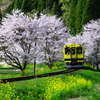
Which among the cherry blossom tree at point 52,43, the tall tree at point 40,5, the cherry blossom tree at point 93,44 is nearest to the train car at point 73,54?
the cherry blossom tree at point 52,43

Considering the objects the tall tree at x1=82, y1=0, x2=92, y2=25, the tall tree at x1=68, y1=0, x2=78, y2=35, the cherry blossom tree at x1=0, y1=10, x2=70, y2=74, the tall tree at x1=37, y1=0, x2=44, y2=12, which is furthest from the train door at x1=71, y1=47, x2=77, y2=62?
the tall tree at x1=37, y1=0, x2=44, y2=12

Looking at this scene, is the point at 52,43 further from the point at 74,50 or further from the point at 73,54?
the point at 74,50

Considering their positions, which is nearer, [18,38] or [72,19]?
[18,38]

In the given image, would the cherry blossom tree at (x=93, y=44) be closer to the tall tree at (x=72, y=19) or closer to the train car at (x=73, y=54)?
the train car at (x=73, y=54)

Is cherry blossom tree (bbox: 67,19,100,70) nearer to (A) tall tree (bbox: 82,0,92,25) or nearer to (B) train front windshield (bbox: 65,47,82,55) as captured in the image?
(B) train front windshield (bbox: 65,47,82,55)

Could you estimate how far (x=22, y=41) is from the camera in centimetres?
2438

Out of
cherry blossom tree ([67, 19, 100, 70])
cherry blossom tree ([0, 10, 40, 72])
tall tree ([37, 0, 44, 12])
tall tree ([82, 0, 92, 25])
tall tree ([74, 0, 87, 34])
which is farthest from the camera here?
tall tree ([37, 0, 44, 12])

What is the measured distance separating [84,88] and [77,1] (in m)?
38.7

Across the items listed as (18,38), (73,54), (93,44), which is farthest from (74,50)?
(93,44)

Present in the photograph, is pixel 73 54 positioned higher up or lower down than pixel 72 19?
lower down

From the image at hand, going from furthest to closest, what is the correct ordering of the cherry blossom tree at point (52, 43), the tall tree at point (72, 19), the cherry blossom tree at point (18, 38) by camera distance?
the tall tree at point (72, 19) → the cherry blossom tree at point (52, 43) → the cherry blossom tree at point (18, 38)

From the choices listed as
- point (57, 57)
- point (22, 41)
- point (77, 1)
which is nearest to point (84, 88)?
point (22, 41)

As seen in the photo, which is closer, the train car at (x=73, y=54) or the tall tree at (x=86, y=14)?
the train car at (x=73, y=54)

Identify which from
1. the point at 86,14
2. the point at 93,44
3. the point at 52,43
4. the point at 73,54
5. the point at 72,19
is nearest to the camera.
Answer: the point at 73,54
